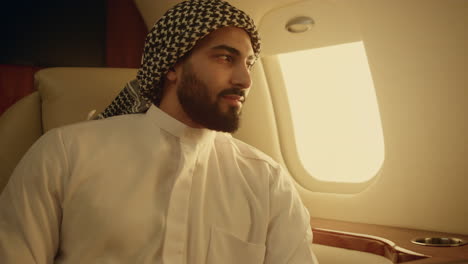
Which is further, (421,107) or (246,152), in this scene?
(421,107)

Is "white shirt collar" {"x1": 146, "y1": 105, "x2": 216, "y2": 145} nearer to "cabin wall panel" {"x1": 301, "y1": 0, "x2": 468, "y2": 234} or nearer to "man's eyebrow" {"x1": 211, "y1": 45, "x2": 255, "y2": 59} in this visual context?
"man's eyebrow" {"x1": 211, "y1": 45, "x2": 255, "y2": 59}

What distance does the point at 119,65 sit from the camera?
2.45 m

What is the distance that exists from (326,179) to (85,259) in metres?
1.25

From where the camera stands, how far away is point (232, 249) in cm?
125

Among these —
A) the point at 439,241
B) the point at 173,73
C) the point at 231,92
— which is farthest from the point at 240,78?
the point at 439,241

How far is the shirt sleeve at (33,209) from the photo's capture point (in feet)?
3.46

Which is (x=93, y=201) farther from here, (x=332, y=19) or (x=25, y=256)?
(x=332, y=19)

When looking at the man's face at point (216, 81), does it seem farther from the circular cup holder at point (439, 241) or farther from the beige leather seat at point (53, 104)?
the circular cup holder at point (439, 241)

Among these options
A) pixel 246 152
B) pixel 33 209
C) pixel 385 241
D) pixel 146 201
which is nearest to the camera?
pixel 33 209

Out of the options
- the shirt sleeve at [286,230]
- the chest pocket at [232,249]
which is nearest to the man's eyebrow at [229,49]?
the shirt sleeve at [286,230]

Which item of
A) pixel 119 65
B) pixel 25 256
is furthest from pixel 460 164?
pixel 119 65

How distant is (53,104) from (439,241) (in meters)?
1.47

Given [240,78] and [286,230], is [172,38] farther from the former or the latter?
[286,230]

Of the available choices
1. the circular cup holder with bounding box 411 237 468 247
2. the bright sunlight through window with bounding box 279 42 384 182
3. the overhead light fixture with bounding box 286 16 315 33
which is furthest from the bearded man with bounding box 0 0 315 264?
the bright sunlight through window with bounding box 279 42 384 182
